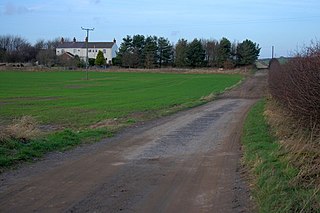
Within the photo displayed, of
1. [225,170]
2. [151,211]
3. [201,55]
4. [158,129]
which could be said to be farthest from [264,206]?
[201,55]

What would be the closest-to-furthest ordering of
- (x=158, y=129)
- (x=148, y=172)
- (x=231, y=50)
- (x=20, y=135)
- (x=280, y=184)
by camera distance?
(x=280, y=184) → (x=148, y=172) → (x=20, y=135) → (x=158, y=129) → (x=231, y=50)

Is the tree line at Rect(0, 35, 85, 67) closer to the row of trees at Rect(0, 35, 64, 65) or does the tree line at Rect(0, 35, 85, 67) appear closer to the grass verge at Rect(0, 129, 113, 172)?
the row of trees at Rect(0, 35, 64, 65)

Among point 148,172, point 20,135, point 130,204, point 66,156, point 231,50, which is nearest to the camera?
point 130,204

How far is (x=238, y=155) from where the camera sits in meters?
11.5

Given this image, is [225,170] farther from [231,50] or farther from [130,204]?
[231,50]

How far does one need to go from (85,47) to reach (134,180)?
16815 centimetres

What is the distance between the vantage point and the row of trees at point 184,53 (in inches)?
4931

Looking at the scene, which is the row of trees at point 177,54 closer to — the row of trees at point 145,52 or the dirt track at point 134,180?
the row of trees at point 145,52

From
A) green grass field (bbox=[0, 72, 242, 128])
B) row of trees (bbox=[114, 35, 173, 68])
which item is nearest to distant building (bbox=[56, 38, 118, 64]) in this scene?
row of trees (bbox=[114, 35, 173, 68])

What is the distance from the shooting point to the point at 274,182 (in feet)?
24.9

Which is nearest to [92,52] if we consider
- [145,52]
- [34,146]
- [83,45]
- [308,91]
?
[83,45]

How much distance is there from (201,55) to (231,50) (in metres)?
8.59

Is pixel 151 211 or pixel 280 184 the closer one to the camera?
pixel 151 211

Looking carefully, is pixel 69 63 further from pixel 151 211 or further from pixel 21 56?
pixel 151 211
